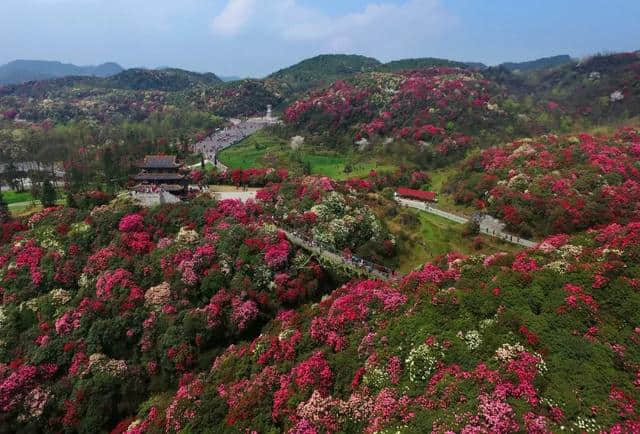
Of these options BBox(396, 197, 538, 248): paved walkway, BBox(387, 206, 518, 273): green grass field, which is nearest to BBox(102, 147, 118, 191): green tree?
BBox(387, 206, 518, 273): green grass field

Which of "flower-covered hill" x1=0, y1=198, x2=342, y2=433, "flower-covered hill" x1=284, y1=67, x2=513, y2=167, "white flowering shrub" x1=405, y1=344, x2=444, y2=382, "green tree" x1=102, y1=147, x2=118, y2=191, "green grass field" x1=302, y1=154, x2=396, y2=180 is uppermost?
"flower-covered hill" x1=284, y1=67, x2=513, y2=167

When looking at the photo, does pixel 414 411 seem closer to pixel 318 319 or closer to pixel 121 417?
pixel 318 319

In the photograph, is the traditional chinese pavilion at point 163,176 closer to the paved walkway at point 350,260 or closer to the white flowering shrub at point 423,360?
the paved walkway at point 350,260

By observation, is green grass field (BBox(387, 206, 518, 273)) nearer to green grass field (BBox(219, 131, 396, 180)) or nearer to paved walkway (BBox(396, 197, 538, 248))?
paved walkway (BBox(396, 197, 538, 248))

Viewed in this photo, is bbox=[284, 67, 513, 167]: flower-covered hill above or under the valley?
above

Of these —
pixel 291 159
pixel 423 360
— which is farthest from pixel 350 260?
pixel 291 159

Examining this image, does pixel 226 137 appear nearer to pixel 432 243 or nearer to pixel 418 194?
pixel 418 194
